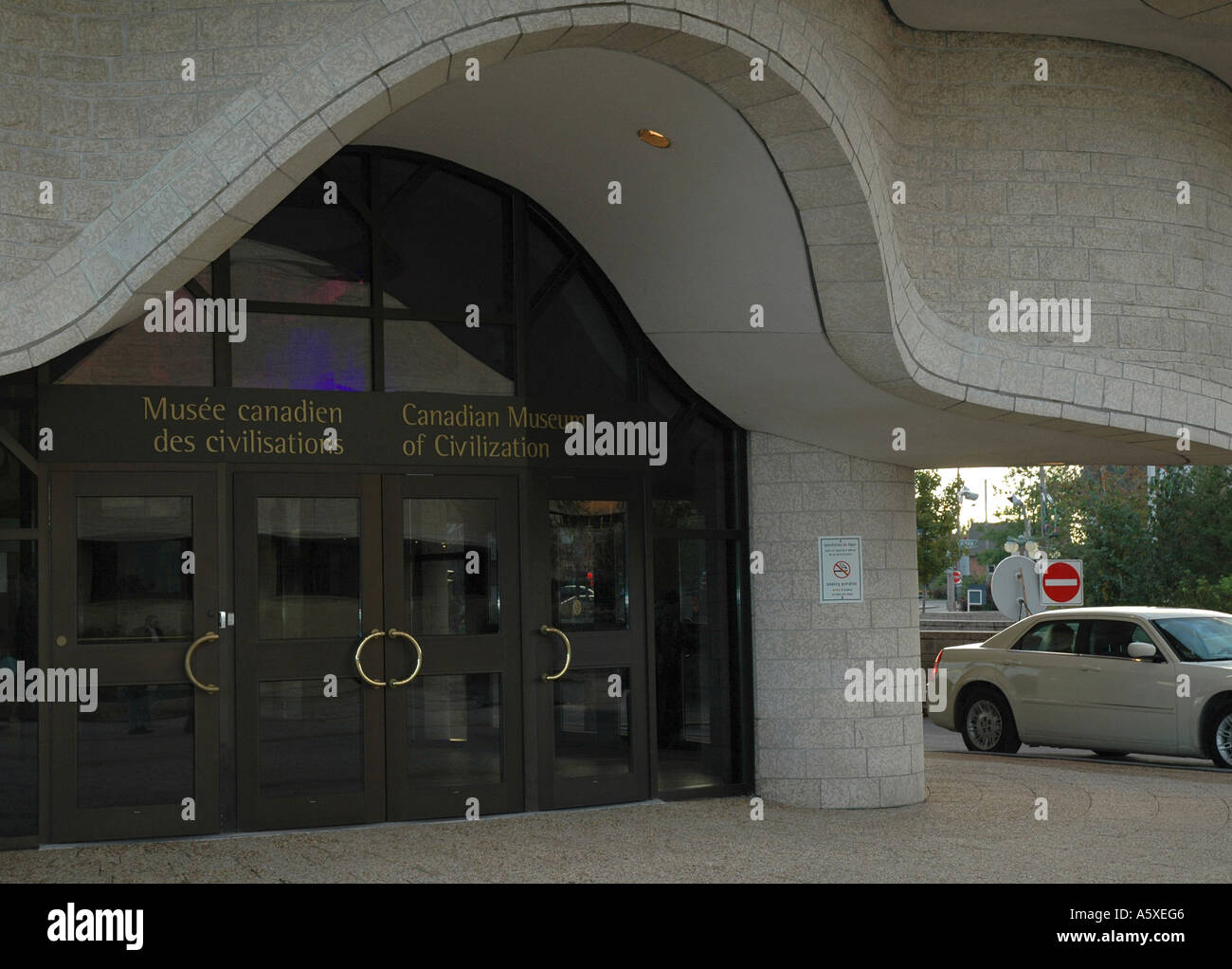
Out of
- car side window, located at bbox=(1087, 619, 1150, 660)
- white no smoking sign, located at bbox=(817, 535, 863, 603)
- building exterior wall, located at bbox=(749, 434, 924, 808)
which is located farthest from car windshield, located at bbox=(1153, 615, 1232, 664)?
white no smoking sign, located at bbox=(817, 535, 863, 603)

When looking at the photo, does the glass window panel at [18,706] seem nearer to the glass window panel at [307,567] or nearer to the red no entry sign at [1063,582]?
the glass window panel at [307,567]

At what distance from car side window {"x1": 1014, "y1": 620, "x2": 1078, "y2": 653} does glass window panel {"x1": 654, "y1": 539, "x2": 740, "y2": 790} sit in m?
5.26

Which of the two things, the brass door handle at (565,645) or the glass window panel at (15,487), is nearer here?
the glass window panel at (15,487)

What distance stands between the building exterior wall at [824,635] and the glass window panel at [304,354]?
3.09 m

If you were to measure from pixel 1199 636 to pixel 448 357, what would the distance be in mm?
8172

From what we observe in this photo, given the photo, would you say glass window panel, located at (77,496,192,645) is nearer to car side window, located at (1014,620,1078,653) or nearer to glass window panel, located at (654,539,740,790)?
glass window panel, located at (654,539,740,790)

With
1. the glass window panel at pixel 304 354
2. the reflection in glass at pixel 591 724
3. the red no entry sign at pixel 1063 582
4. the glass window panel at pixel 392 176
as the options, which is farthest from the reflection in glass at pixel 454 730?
the red no entry sign at pixel 1063 582

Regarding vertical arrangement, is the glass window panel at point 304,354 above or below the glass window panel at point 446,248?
below

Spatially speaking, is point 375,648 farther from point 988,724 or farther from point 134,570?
point 988,724

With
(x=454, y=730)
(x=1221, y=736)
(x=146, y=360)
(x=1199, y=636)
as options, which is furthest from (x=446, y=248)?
(x=1221, y=736)

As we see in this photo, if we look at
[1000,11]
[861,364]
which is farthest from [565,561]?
[1000,11]

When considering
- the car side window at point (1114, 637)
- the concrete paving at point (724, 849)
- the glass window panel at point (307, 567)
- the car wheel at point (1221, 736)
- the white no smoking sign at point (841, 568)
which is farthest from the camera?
the car side window at point (1114, 637)

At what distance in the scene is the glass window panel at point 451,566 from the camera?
30.6 feet

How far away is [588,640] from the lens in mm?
9773
